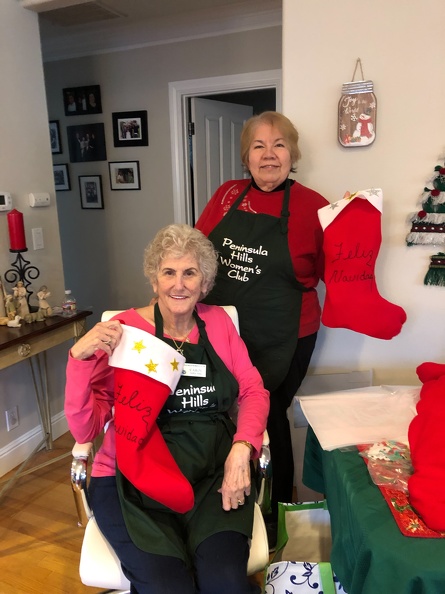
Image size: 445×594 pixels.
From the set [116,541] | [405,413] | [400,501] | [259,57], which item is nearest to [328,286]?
[405,413]

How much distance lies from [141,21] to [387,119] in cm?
200

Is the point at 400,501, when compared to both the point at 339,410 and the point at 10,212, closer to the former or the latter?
the point at 339,410

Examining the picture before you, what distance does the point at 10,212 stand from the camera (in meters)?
2.11

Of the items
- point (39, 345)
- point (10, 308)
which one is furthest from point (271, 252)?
point (10, 308)

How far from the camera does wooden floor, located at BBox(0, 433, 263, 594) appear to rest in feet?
5.49

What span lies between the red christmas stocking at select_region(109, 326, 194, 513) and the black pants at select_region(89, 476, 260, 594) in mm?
116

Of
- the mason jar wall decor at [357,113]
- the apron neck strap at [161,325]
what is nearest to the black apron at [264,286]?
the apron neck strap at [161,325]

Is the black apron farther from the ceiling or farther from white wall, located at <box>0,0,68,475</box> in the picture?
the ceiling

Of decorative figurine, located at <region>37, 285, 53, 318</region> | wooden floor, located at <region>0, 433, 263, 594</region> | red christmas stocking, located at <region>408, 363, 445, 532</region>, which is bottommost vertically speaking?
wooden floor, located at <region>0, 433, 263, 594</region>

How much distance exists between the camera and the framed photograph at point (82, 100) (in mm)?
3324

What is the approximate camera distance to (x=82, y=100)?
3375 mm

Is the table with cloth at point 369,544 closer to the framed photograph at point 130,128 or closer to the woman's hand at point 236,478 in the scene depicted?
the woman's hand at point 236,478

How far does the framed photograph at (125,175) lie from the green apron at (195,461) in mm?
2170

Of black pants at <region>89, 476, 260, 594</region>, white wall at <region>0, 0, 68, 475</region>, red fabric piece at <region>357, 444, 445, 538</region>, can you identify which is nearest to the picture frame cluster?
white wall at <region>0, 0, 68, 475</region>
